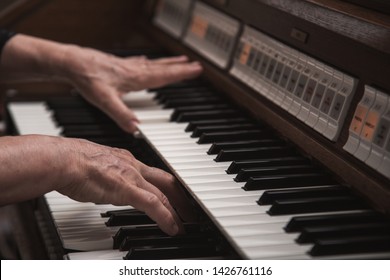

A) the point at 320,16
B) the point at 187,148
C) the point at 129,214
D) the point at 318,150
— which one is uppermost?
the point at 320,16

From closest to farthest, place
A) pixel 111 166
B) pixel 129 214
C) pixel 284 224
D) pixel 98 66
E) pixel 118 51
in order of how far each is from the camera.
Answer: pixel 284 224 < pixel 111 166 < pixel 129 214 < pixel 98 66 < pixel 118 51

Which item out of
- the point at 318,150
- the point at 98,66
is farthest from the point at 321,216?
the point at 98,66

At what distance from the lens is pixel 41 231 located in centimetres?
169

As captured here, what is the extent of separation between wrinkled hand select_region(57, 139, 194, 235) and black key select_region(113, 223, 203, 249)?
0.03 m

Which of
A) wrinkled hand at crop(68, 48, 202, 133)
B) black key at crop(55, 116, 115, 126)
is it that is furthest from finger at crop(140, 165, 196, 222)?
black key at crop(55, 116, 115, 126)

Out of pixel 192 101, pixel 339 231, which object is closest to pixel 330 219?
pixel 339 231

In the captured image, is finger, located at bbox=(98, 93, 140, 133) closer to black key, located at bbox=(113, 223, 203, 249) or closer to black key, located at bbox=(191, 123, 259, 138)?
black key, located at bbox=(191, 123, 259, 138)

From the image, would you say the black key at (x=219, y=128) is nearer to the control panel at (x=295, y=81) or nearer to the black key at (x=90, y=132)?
the control panel at (x=295, y=81)

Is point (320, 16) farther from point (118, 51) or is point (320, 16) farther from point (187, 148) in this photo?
point (118, 51)

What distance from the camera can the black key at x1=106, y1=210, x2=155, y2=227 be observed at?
4.60 feet

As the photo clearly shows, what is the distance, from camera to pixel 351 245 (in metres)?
1.11

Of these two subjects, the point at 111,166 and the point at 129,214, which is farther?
the point at 129,214

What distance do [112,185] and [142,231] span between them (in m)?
0.12

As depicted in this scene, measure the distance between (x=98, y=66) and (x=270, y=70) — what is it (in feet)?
1.85
